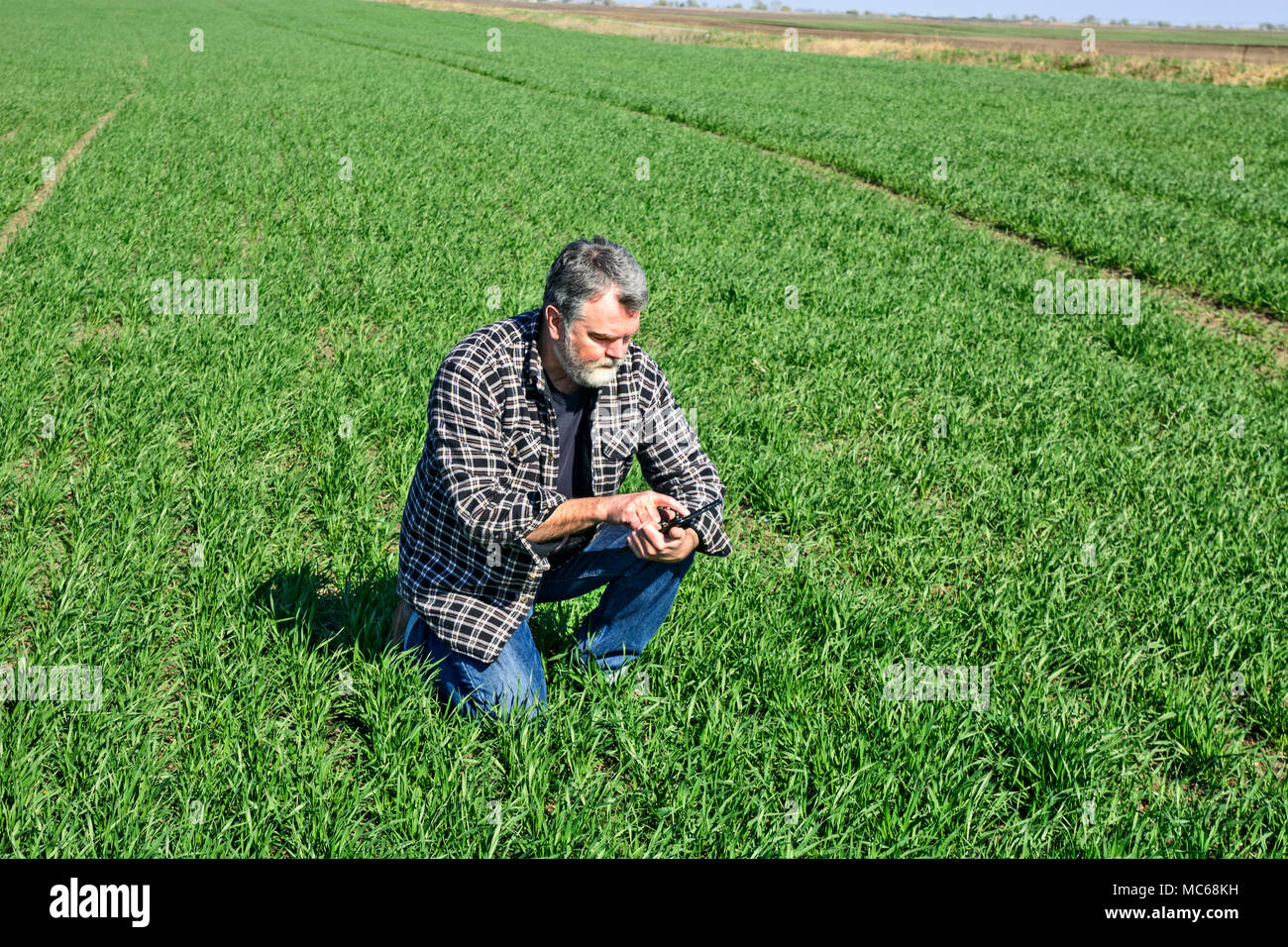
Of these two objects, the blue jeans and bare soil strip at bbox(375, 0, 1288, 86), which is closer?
the blue jeans

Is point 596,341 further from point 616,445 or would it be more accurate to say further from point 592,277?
point 616,445

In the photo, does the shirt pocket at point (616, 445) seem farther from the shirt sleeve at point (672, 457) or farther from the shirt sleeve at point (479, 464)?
the shirt sleeve at point (479, 464)

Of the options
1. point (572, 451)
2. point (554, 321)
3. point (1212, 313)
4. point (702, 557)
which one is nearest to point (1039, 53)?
point (1212, 313)

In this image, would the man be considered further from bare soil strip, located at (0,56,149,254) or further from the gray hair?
bare soil strip, located at (0,56,149,254)

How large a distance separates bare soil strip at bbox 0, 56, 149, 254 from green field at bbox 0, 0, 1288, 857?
225 mm

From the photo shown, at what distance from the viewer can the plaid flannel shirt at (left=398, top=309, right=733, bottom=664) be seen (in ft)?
9.30

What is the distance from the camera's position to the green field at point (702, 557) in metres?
2.74

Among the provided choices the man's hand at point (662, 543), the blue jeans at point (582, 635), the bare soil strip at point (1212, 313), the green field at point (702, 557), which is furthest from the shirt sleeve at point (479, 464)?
the bare soil strip at point (1212, 313)

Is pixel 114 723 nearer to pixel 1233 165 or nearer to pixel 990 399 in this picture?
pixel 990 399

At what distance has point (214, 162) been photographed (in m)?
13.1

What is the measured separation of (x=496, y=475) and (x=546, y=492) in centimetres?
17

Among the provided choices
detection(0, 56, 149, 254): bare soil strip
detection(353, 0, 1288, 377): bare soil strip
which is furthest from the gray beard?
detection(0, 56, 149, 254): bare soil strip
